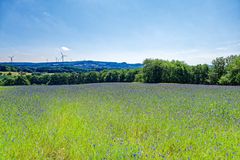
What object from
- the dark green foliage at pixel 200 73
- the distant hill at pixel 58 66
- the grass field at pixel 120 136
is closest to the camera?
the grass field at pixel 120 136

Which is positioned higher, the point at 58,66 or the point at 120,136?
the point at 58,66

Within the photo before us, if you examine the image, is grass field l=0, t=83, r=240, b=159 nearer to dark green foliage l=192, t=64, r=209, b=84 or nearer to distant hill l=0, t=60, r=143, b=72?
dark green foliage l=192, t=64, r=209, b=84

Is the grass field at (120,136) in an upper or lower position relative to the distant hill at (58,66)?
lower

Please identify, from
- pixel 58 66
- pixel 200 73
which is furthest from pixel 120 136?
pixel 58 66

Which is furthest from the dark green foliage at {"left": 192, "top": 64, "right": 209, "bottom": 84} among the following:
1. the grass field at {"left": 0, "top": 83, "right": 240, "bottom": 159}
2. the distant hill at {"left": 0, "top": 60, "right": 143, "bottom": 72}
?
the distant hill at {"left": 0, "top": 60, "right": 143, "bottom": 72}

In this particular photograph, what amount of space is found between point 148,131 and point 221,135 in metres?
1.31

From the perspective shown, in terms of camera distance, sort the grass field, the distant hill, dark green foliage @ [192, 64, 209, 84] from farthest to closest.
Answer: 1. the distant hill
2. dark green foliage @ [192, 64, 209, 84]
3. the grass field

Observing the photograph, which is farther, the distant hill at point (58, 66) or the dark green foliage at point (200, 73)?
the distant hill at point (58, 66)

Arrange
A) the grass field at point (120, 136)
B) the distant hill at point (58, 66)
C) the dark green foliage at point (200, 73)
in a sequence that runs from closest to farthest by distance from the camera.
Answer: the grass field at point (120, 136) → the dark green foliage at point (200, 73) → the distant hill at point (58, 66)

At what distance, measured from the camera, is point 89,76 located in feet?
142

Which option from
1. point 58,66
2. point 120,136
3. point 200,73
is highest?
point 58,66

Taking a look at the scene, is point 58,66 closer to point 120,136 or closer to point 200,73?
point 200,73

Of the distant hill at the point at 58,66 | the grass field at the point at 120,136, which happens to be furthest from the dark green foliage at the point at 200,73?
the distant hill at the point at 58,66

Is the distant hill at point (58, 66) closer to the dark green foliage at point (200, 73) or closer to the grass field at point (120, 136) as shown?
the dark green foliage at point (200, 73)
